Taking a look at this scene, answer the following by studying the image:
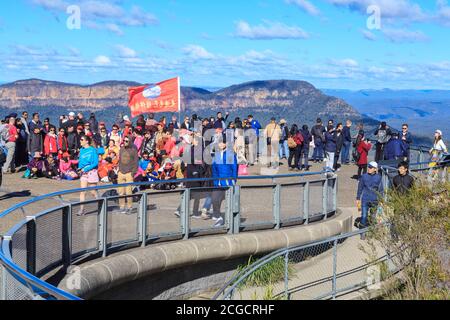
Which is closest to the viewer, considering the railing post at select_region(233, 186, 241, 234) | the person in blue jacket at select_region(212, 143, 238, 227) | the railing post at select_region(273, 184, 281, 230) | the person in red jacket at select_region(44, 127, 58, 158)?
the railing post at select_region(233, 186, 241, 234)

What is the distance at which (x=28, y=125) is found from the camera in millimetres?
24688

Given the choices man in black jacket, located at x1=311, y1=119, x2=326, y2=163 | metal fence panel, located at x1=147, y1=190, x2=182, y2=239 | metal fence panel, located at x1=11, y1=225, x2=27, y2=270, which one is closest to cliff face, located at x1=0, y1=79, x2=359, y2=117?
man in black jacket, located at x1=311, y1=119, x2=326, y2=163

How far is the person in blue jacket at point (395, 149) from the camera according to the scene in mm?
24594

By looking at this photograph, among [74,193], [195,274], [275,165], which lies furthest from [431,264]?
[275,165]

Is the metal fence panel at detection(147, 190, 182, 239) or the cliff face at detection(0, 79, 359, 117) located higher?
the cliff face at detection(0, 79, 359, 117)

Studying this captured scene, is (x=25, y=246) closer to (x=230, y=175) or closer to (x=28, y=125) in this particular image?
(x=230, y=175)

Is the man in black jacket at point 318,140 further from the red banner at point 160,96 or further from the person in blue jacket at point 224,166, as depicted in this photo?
the person in blue jacket at point 224,166

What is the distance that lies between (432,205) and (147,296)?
473cm

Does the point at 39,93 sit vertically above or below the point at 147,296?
above

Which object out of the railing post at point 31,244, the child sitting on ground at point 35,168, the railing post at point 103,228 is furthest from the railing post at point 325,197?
the child sitting on ground at point 35,168

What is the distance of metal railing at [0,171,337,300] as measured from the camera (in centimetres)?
984

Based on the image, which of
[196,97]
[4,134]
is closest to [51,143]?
[4,134]

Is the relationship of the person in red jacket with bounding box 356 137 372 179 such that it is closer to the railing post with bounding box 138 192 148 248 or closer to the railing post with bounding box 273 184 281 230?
the railing post with bounding box 273 184 281 230

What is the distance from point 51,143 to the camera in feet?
76.0
